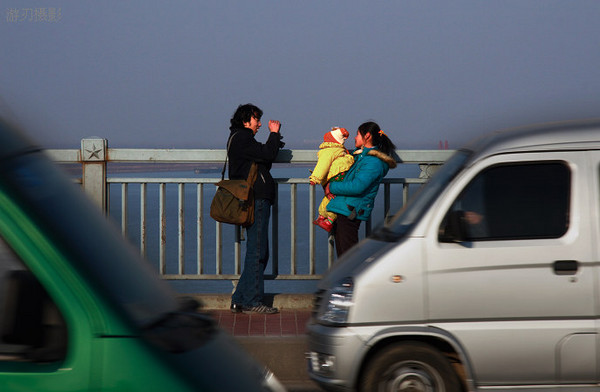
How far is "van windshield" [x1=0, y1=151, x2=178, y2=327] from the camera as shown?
2.19m

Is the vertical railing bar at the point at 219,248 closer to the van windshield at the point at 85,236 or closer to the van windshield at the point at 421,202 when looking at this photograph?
the van windshield at the point at 421,202

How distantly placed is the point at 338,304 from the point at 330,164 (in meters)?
3.71

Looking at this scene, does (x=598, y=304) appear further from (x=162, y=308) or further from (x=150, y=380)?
(x=150, y=380)

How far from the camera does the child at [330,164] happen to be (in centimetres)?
904

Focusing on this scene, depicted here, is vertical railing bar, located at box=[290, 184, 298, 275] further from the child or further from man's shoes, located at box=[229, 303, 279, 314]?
man's shoes, located at box=[229, 303, 279, 314]

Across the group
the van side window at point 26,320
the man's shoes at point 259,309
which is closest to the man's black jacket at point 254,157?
the man's shoes at point 259,309

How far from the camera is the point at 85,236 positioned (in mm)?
2389

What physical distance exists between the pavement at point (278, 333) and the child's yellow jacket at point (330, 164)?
4.37 ft

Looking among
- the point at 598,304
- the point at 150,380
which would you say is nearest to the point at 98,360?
the point at 150,380

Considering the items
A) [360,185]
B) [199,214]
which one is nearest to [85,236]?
[360,185]

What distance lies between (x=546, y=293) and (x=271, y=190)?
4341 millimetres

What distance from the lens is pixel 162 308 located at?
262 cm

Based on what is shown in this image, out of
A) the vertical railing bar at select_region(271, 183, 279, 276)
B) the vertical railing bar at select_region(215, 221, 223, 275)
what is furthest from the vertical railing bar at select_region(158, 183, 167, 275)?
the vertical railing bar at select_region(271, 183, 279, 276)

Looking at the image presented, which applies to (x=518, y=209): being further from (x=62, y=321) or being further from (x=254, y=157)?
(x=254, y=157)
